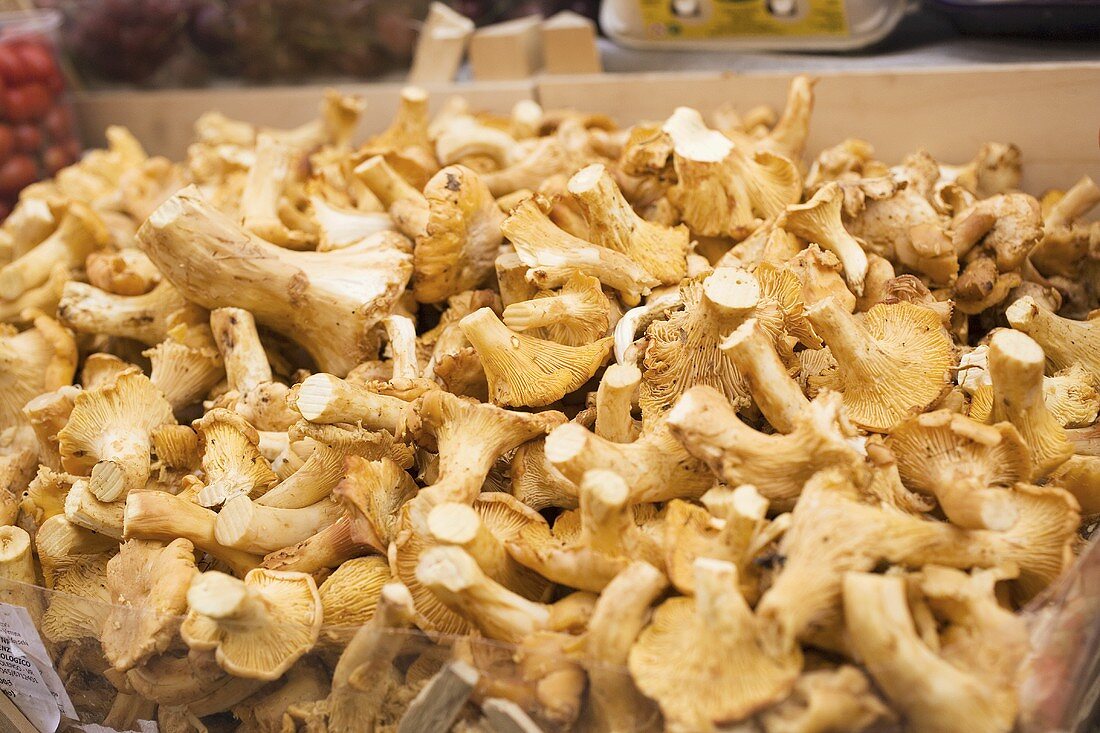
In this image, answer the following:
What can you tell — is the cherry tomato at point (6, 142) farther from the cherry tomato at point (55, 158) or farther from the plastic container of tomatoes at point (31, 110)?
the cherry tomato at point (55, 158)

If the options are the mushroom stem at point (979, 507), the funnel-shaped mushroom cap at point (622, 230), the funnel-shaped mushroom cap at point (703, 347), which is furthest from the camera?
the funnel-shaped mushroom cap at point (622, 230)

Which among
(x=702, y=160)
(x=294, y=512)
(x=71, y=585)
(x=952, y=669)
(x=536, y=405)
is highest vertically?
(x=702, y=160)

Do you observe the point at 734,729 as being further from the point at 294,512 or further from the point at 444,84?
the point at 444,84

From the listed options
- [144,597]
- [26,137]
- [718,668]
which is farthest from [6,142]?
[718,668]

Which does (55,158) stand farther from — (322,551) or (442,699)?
(442,699)

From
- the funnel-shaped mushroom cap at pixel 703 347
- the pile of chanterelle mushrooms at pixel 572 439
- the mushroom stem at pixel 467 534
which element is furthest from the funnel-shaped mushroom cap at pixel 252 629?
the funnel-shaped mushroom cap at pixel 703 347

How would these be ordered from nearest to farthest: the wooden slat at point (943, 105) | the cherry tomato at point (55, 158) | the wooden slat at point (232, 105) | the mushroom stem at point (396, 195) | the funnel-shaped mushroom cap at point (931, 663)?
the funnel-shaped mushroom cap at point (931, 663)
the mushroom stem at point (396, 195)
the wooden slat at point (943, 105)
the wooden slat at point (232, 105)
the cherry tomato at point (55, 158)

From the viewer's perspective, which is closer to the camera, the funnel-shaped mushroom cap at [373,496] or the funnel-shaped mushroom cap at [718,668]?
the funnel-shaped mushroom cap at [718,668]

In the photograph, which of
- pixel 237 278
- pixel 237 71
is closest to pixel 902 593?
pixel 237 278
